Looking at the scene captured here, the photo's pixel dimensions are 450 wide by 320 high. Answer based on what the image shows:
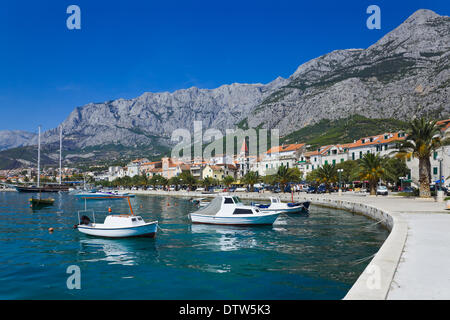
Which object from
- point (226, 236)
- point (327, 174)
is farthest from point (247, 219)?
point (327, 174)

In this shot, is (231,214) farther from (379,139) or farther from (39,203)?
(379,139)

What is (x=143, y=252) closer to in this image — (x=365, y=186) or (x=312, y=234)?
(x=312, y=234)

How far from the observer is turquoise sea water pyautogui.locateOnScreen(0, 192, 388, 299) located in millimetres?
13797

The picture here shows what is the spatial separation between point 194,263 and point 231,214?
1502 centimetres

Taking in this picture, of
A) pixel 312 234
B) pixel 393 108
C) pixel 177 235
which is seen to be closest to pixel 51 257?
pixel 177 235

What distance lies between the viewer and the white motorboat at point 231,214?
107ft

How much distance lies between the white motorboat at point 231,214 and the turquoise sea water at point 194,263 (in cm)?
147

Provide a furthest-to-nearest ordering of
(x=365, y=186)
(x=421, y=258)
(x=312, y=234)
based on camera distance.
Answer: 1. (x=365, y=186)
2. (x=312, y=234)
3. (x=421, y=258)

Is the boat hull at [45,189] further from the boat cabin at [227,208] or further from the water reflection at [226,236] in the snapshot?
the water reflection at [226,236]

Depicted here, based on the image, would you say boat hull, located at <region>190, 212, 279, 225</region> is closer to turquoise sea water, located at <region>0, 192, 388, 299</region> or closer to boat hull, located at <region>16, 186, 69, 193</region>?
turquoise sea water, located at <region>0, 192, 388, 299</region>

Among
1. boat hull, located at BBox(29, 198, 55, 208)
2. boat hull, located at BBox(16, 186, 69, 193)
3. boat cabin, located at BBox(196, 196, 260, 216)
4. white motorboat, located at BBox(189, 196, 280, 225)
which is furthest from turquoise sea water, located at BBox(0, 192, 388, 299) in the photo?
boat hull, located at BBox(16, 186, 69, 193)
